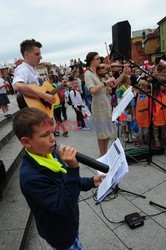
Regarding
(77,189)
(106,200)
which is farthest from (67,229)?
(106,200)

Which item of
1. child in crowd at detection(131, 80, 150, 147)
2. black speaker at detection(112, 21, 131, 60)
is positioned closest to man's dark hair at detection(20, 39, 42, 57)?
black speaker at detection(112, 21, 131, 60)

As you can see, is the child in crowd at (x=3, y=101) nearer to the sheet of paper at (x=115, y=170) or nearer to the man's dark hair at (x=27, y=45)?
the man's dark hair at (x=27, y=45)

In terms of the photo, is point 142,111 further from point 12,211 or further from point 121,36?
point 12,211

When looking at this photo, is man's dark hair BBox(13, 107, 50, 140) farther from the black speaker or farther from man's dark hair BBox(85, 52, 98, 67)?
the black speaker

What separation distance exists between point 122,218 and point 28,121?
1.87m

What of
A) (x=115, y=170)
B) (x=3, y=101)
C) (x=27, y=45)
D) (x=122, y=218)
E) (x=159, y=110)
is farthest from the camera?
(x=3, y=101)

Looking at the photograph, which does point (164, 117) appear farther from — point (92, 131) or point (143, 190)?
point (92, 131)

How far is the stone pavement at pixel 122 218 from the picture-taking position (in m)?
2.09

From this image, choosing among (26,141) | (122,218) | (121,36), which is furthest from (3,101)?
(26,141)

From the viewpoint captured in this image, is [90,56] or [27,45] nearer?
[27,45]

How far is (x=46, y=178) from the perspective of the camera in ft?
3.64

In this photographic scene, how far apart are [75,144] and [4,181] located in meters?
2.59

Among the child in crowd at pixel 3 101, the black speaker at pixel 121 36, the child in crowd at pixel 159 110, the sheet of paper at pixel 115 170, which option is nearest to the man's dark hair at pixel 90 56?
the black speaker at pixel 121 36

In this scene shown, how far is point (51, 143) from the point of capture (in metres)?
1.16
